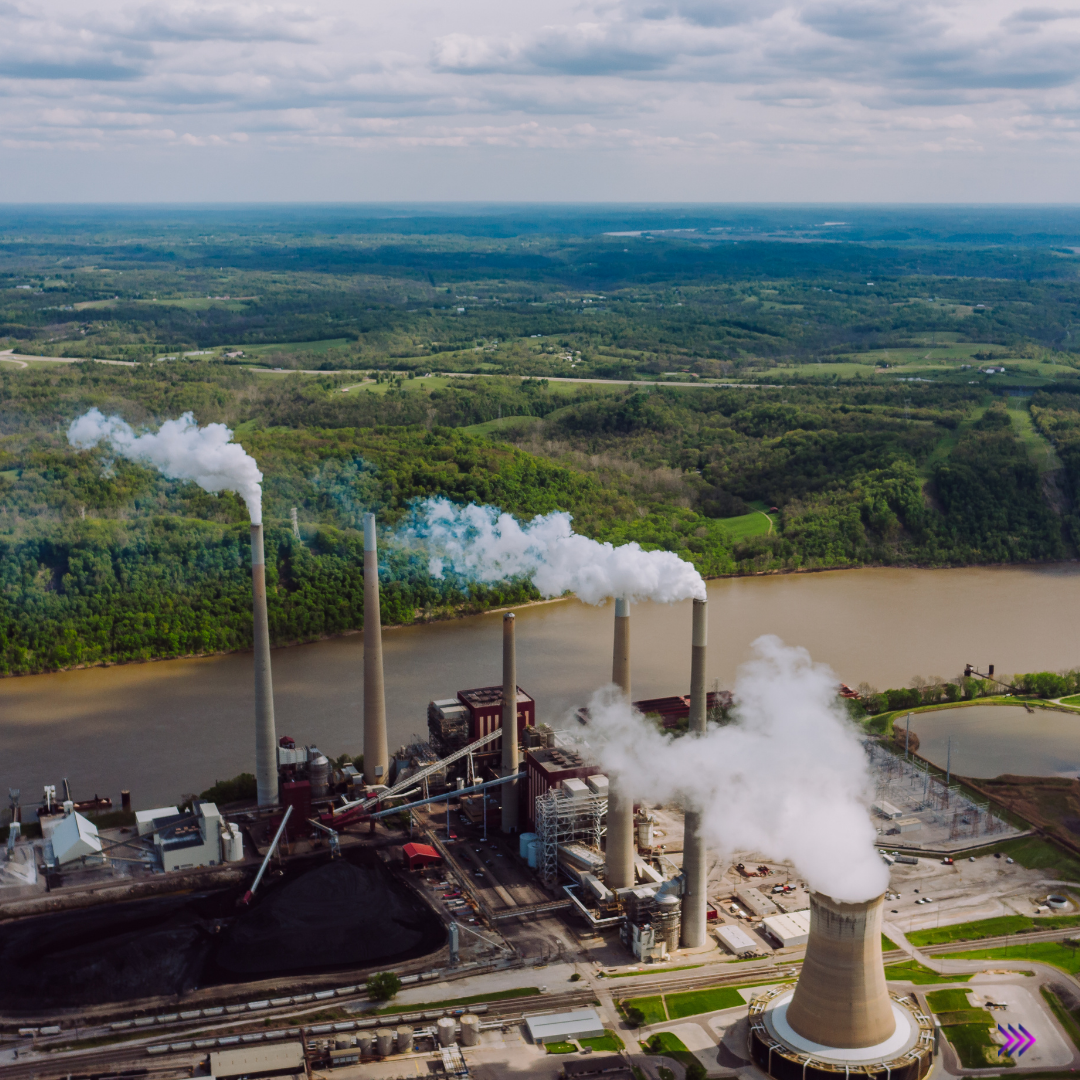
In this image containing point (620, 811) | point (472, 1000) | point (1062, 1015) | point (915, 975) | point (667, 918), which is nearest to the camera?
point (1062, 1015)

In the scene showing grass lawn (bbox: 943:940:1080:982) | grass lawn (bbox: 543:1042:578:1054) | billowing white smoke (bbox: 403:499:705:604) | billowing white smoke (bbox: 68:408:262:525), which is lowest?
grass lawn (bbox: 943:940:1080:982)

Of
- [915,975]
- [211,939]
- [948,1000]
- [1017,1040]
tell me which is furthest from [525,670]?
[1017,1040]

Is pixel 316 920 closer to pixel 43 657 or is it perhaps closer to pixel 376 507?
pixel 43 657

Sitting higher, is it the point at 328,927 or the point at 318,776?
the point at 318,776

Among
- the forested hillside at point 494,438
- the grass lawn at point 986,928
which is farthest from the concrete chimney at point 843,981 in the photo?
the forested hillside at point 494,438

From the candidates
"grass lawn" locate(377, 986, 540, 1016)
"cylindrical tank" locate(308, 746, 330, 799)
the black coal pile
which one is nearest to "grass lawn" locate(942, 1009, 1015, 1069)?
"grass lawn" locate(377, 986, 540, 1016)

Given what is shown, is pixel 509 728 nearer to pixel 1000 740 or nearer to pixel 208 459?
pixel 208 459

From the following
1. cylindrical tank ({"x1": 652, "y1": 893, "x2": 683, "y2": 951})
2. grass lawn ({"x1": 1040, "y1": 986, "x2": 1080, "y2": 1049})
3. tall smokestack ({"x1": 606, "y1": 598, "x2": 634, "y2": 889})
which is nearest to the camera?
grass lawn ({"x1": 1040, "y1": 986, "x2": 1080, "y2": 1049})

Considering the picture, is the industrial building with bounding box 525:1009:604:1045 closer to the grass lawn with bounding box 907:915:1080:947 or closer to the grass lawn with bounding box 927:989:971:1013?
the grass lawn with bounding box 927:989:971:1013
